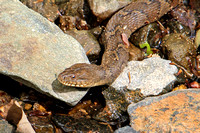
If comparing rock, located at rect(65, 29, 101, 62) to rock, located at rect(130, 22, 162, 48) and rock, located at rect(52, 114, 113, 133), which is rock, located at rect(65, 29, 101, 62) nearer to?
rock, located at rect(130, 22, 162, 48)

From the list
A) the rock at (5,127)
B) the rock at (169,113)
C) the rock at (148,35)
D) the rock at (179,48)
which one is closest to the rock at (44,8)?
the rock at (148,35)

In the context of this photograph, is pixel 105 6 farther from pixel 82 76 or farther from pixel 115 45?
pixel 82 76

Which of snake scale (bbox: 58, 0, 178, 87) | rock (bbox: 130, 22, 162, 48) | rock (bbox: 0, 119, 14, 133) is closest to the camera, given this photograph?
rock (bbox: 0, 119, 14, 133)

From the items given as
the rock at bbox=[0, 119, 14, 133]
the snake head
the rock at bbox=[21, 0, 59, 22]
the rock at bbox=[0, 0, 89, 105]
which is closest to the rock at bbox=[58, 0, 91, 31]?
the rock at bbox=[21, 0, 59, 22]

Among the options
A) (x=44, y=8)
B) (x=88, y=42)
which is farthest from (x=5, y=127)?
(x=44, y=8)

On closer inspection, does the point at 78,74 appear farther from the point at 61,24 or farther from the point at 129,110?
the point at 61,24

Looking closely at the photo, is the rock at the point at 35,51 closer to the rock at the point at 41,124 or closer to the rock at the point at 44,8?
the rock at the point at 41,124

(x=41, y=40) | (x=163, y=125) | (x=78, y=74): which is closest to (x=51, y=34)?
(x=41, y=40)
